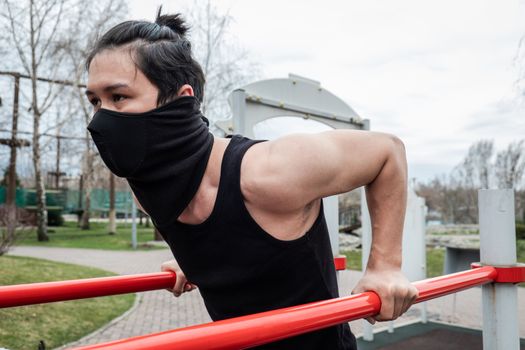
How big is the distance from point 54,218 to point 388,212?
2215cm

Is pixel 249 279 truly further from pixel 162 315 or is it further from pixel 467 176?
pixel 467 176

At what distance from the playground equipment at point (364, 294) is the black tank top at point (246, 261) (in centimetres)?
14

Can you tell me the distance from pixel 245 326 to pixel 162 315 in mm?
5253

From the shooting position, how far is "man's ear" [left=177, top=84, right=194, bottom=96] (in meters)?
1.06

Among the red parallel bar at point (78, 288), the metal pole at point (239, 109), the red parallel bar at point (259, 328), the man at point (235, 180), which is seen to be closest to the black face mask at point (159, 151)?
the man at point (235, 180)

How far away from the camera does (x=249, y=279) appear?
1032 mm

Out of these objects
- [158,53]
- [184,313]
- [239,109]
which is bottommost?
[184,313]

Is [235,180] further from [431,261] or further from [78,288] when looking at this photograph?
[431,261]

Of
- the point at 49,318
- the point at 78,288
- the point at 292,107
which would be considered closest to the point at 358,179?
the point at 78,288

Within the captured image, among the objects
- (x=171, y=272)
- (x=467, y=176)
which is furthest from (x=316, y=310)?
(x=467, y=176)

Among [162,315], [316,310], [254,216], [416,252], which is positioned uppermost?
[254,216]

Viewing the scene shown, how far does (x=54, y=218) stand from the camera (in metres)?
21.0

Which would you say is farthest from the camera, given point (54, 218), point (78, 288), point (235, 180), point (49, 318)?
point (54, 218)

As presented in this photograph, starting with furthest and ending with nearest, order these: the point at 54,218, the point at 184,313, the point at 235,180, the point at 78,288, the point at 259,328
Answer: the point at 54,218
the point at 184,313
the point at 78,288
the point at 235,180
the point at 259,328
